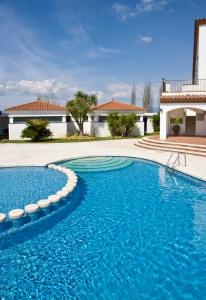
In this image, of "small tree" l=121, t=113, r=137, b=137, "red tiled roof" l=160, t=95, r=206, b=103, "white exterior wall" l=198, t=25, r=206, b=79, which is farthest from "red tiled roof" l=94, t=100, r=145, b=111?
"red tiled roof" l=160, t=95, r=206, b=103

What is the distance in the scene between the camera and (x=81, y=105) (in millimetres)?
28531

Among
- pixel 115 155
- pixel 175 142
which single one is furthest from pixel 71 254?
pixel 175 142

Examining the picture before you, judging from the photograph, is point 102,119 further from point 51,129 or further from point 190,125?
point 190,125

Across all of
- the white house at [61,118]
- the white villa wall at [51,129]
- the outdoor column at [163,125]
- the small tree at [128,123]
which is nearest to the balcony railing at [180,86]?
the outdoor column at [163,125]

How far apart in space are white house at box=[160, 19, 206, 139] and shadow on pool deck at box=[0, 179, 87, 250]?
14.6m

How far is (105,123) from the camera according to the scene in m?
32.0

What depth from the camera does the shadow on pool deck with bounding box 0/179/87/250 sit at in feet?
22.4

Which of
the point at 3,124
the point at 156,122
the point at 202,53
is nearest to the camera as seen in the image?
the point at 202,53

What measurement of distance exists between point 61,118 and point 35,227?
81.0 feet

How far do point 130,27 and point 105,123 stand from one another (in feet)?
43.4

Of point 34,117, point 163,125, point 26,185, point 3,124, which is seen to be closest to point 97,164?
point 26,185

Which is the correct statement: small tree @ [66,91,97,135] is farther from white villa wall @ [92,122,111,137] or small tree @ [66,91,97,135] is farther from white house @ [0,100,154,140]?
white villa wall @ [92,122,111,137]

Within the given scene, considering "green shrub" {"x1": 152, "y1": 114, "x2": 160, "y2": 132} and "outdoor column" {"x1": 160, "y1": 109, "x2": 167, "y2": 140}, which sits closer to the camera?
"outdoor column" {"x1": 160, "y1": 109, "x2": 167, "y2": 140}

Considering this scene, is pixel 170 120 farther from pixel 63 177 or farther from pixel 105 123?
pixel 63 177
